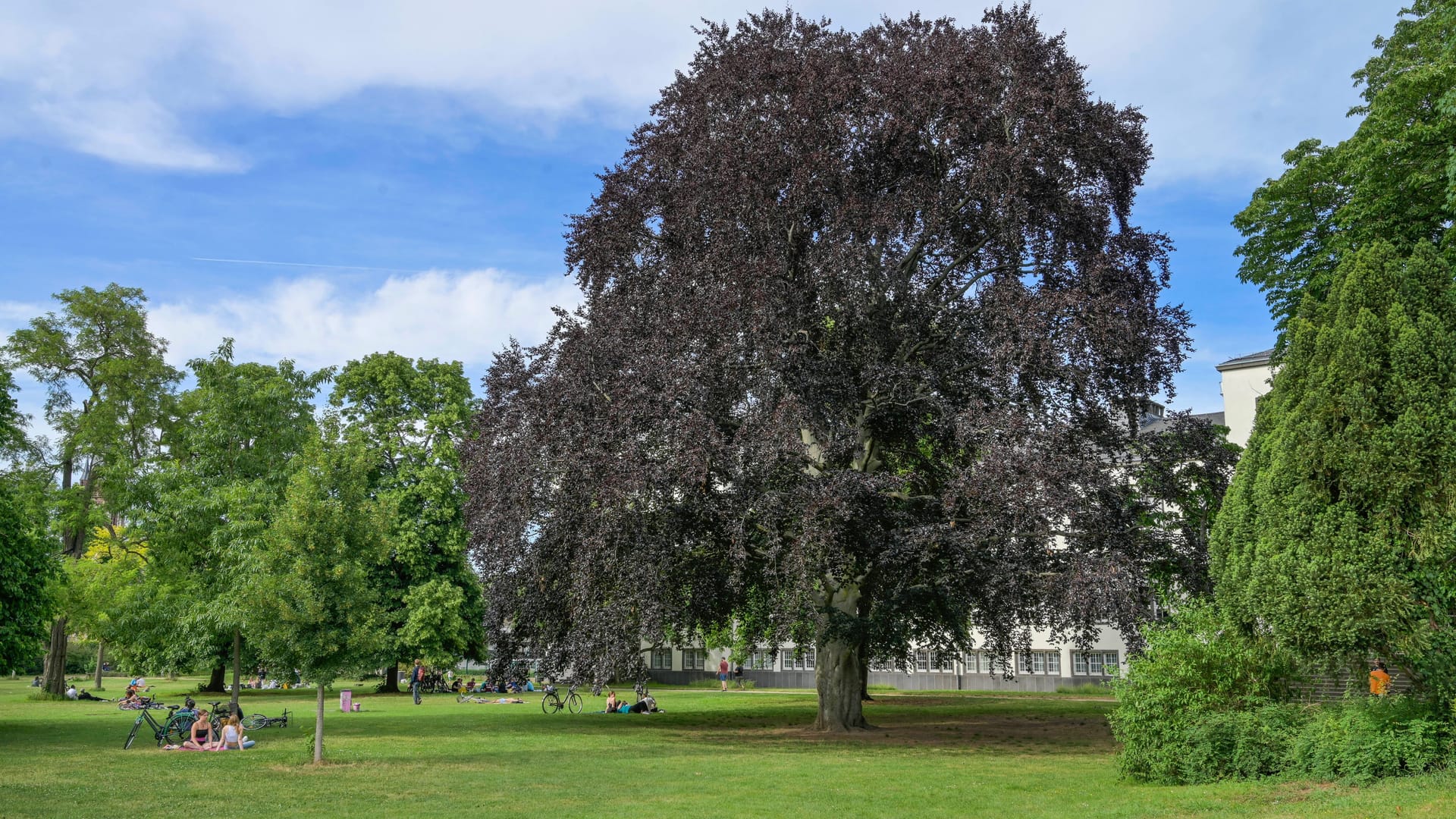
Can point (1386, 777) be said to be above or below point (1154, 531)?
below

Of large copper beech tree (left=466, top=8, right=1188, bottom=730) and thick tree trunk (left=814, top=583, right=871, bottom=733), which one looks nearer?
large copper beech tree (left=466, top=8, right=1188, bottom=730)

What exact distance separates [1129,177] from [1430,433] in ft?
44.8

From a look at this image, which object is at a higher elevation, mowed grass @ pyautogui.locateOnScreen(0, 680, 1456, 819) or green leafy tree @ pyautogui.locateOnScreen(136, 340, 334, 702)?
green leafy tree @ pyautogui.locateOnScreen(136, 340, 334, 702)

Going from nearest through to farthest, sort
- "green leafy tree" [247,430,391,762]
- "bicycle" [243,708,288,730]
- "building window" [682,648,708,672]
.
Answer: "green leafy tree" [247,430,391,762] < "bicycle" [243,708,288,730] < "building window" [682,648,708,672]

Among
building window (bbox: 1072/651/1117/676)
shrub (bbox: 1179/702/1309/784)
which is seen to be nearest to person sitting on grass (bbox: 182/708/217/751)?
shrub (bbox: 1179/702/1309/784)

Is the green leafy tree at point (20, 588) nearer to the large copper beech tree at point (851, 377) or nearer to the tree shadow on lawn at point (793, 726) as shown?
the tree shadow on lawn at point (793, 726)

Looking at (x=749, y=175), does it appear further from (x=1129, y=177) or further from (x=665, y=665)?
(x=665, y=665)

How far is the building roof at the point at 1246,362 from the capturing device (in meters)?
49.2

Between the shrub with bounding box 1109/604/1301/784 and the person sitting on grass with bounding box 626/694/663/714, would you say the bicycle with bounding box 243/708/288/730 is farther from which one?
the shrub with bounding box 1109/604/1301/784

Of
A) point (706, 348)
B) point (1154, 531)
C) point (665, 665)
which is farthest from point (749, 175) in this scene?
point (665, 665)

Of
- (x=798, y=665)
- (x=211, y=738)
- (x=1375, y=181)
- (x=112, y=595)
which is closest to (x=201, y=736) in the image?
(x=211, y=738)

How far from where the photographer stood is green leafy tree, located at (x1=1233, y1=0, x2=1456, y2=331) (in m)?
22.4

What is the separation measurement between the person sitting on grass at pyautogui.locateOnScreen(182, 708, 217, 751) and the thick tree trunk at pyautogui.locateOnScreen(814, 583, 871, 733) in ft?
43.0

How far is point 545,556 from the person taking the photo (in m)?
24.1
